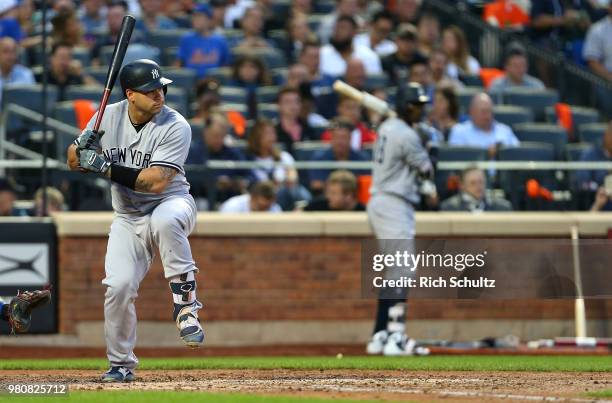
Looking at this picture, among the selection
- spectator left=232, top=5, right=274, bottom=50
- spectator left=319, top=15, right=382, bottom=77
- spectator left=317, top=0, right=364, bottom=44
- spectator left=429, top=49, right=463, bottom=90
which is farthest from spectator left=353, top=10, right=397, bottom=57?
spectator left=232, top=5, right=274, bottom=50

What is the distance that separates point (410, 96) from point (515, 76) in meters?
5.39

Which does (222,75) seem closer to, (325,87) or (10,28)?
(325,87)

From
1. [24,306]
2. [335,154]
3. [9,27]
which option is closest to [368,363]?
[24,306]

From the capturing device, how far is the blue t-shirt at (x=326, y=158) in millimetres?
14609

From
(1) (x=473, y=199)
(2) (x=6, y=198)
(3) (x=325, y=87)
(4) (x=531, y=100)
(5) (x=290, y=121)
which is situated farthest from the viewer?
(4) (x=531, y=100)

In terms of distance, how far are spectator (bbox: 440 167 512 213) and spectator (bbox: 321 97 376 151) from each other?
1.41 metres

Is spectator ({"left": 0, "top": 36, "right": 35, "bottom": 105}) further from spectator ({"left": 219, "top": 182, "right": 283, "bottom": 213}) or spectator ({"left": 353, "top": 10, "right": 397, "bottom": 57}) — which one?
spectator ({"left": 353, "top": 10, "right": 397, "bottom": 57})

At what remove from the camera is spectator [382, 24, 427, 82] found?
56.9 feet

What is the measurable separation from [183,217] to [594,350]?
545 centimetres

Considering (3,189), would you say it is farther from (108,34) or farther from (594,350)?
(594,350)

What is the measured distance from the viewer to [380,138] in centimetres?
1259

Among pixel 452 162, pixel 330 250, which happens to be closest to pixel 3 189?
pixel 330 250

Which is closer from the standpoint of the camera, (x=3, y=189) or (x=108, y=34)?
(x=3, y=189)

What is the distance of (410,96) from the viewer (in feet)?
41.1
